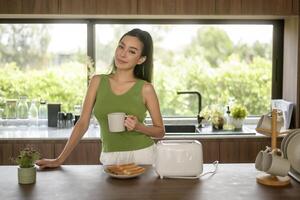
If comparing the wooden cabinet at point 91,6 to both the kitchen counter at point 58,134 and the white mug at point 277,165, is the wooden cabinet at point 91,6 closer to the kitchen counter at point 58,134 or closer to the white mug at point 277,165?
the kitchen counter at point 58,134

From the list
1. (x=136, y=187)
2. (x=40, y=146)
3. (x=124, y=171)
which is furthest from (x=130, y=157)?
(x=40, y=146)

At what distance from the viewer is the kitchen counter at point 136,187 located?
1.67m

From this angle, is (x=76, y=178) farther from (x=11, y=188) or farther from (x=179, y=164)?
(x=179, y=164)

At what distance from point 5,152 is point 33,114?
58cm

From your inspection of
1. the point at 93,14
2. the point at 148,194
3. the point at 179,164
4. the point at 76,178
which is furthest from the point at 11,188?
the point at 93,14

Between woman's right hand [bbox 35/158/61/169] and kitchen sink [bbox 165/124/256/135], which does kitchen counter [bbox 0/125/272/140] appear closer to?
kitchen sink [bbox 165/124/256/135]

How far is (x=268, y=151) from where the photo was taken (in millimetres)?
1860

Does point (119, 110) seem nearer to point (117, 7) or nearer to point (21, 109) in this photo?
point (117, 7)

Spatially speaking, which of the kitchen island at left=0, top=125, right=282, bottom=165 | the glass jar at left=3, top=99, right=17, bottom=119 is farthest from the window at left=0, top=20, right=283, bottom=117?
the kitchen island at left=0, top=125, right=282, bottom=165

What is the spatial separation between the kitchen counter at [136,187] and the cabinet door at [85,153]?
4.21 ft

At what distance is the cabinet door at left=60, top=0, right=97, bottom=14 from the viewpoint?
3471mm

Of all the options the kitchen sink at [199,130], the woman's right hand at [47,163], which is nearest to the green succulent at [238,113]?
the kitchen sink at [199,130]

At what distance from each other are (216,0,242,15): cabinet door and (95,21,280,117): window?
46 centimetres

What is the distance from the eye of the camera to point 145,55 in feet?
7.64
